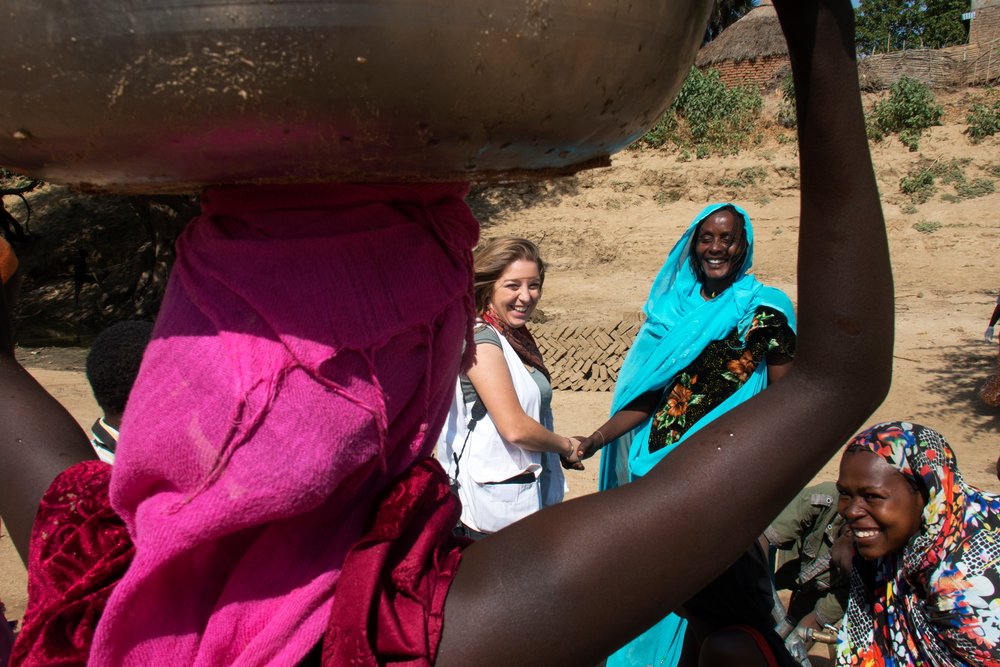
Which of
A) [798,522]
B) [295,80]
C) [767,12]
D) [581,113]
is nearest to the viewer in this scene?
[295,80]

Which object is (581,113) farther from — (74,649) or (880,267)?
(74,649)

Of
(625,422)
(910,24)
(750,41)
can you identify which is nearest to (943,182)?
(750,41)

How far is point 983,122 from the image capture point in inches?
666

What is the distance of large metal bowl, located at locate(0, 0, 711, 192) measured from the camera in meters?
0.69

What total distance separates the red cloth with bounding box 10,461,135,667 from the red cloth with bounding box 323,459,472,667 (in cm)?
30

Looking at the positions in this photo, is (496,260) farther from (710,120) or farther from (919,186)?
(710,120)

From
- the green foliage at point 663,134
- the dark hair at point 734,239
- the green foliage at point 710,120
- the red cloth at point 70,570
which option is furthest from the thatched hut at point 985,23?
the red cloth at point 70,570

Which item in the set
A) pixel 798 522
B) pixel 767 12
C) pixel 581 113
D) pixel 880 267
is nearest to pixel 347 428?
pixel 581 113

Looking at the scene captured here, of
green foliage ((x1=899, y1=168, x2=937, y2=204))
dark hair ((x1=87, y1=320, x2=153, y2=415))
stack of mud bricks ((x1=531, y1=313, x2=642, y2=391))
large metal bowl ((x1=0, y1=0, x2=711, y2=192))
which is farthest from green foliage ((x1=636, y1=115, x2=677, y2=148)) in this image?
large metal bowl ((x1=0, y1=0, x2=711, y2=192))

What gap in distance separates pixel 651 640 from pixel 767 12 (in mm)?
23377

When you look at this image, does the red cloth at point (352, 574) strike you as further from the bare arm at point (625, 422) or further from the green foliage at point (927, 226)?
the green foliage at point (927, 226)

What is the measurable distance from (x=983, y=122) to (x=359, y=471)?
19042 mm

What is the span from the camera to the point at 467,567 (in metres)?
0.99

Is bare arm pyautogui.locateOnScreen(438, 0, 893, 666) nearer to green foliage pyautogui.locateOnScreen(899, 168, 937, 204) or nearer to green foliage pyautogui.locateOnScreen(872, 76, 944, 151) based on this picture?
green foliage pyautogui.locateOnScreen(899, 168, 937, 204)
